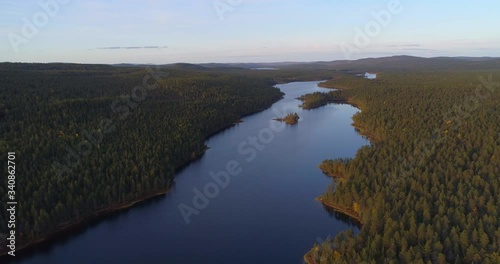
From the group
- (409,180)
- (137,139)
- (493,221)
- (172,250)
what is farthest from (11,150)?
(493,221)

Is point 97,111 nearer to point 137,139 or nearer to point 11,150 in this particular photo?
point 137,139

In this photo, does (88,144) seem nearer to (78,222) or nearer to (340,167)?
(78,222)

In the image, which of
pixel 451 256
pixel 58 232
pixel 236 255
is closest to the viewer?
pixel 451 256

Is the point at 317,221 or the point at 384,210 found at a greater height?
the point at 384,210

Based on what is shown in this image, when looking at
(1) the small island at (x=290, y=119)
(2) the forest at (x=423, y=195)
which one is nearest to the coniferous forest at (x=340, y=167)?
(2) the forest at (x=423, y=195)

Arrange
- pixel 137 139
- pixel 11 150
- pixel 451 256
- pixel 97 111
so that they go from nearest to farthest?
pixel 451 256, pixel 11 150, pixel 137 139, pixel 97 111

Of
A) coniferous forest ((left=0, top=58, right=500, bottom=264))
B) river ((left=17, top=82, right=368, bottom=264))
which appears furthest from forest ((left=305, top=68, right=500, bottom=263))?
river ((left=17, top=82, right=368, bottom=264))
